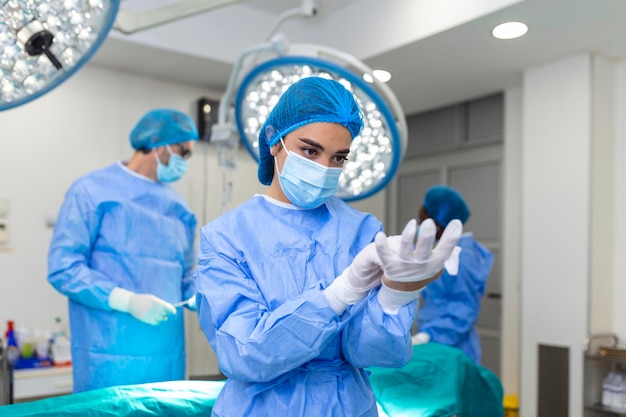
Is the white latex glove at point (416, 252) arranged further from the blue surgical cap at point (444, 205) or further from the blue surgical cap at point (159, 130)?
the blue surgical cap at point (444, 205)

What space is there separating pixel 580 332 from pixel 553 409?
0.49 meters

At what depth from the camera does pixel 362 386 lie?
1198mm

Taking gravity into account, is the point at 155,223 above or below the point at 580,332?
above

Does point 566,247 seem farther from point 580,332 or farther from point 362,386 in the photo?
point 362,386

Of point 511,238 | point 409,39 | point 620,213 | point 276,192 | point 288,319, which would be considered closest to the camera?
point 288,319

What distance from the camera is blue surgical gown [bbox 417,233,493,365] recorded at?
9.05ft

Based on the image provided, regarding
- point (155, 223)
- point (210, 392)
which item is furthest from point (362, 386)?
point (155, 223)

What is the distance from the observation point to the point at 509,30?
3.06 m

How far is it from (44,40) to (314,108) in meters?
0.57

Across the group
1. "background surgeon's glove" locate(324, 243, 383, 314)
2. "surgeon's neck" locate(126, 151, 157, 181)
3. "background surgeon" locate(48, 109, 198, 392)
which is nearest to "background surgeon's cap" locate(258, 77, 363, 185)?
"background surgeon's glove" locate(324, 243, 383, 314)

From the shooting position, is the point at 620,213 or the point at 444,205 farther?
the point at 620,213

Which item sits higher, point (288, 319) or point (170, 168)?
point (170, 168)

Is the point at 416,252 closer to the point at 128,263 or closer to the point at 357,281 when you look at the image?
the point at 357,281

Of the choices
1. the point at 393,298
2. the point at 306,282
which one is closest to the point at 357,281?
the point at 393,298
